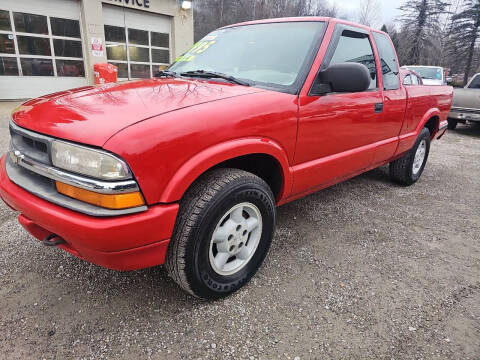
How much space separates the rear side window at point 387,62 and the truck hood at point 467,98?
6.53m

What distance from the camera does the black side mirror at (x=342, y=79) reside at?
219 centimetres

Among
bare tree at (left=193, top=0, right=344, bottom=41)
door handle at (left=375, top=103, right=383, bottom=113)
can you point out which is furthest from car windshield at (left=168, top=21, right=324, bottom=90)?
bare tree at (left=193, top=0, right=344, bottom=41)

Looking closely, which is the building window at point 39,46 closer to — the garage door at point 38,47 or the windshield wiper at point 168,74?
the garage door at point 38,47

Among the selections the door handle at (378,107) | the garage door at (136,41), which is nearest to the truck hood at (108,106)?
the door handle at (378,107)

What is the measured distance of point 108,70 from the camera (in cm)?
1106

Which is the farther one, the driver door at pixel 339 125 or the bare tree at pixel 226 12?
the bare tree at pixel 226 12

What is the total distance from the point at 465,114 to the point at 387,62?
6.90m

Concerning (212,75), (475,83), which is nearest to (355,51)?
(212,75)

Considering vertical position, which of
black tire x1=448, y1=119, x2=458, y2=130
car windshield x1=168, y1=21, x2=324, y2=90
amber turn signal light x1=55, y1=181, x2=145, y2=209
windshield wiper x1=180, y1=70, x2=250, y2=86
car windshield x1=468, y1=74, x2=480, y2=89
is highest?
car windshield x1=168, y1=21, x2=324, y2=90

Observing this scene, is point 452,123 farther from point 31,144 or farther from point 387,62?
point 31,144

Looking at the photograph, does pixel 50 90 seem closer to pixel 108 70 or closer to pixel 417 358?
pixel 108 70

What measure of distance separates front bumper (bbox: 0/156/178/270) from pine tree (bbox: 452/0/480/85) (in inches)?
1376

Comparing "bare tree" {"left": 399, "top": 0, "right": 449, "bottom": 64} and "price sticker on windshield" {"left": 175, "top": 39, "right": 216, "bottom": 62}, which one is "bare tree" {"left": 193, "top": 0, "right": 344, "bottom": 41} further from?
"price sticker on windshield" {"left": 175, "top": 39, "right": 216, "bottom": 62}

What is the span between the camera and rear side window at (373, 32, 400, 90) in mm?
3291
